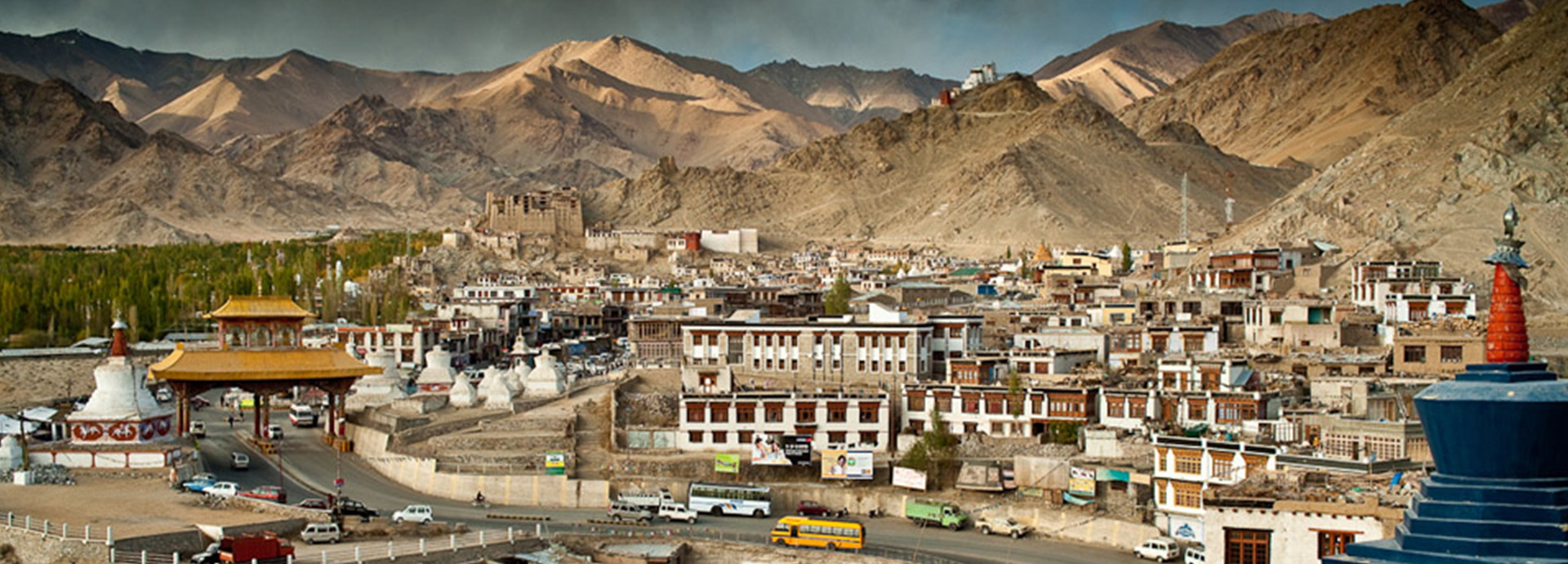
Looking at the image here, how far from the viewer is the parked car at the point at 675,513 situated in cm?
4575

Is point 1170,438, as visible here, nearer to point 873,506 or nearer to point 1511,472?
point 873,506

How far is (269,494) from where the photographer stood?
44094mm

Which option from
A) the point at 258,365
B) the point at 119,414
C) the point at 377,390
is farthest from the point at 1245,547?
the point at 377,390

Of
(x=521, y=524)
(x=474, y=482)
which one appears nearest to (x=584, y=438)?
(x=474, y=482)

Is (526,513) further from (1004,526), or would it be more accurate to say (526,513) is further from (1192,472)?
(1192,472)

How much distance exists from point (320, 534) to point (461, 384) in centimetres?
2547

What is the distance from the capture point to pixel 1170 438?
43594mm

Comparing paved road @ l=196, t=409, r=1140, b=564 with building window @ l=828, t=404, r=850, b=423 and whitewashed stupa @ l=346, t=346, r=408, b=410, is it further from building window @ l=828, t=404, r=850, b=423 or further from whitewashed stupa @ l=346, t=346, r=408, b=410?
building window @ l=828, t=404, r=850, b=423

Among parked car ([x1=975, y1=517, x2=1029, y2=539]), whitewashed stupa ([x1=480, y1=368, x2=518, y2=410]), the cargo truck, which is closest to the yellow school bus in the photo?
the cargo truck

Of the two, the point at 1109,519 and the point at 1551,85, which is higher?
the point at 1551,85

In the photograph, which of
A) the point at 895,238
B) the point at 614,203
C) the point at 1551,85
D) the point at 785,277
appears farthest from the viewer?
the point at 614,203

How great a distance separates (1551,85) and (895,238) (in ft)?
294

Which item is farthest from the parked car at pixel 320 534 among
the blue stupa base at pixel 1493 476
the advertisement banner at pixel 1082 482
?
the blue stupa base at pixel 1493 476

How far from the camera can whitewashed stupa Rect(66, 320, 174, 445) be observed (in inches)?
1810
